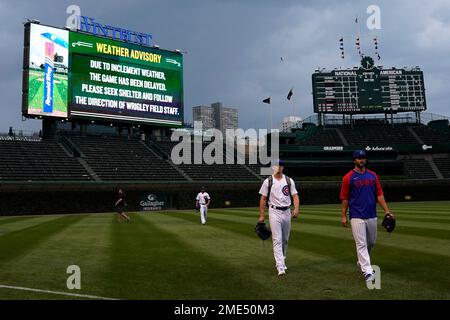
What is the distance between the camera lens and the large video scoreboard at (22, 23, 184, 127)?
137ft

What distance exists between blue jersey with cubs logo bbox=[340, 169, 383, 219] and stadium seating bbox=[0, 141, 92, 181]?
121ft

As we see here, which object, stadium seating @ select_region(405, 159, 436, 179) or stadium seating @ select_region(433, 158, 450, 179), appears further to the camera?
stadium seating @ select_region(433, 158, 450, 179)

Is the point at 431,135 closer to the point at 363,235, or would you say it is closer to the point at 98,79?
the point at 98,79

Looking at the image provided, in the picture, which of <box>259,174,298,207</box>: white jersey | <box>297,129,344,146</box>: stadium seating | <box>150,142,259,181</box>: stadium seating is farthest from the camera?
<box>297,129,344,146</box>: stadium seating

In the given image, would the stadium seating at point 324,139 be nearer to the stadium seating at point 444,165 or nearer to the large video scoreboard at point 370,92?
the large video scoreboard at point 370,92

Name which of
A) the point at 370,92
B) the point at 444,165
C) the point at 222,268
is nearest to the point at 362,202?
the point at 222,268

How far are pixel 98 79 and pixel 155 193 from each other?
44.0 feet

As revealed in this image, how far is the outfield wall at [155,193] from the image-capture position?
3706 centimetres

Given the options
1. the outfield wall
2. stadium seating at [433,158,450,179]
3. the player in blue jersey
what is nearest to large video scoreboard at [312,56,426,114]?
stadium seating at [433,158,450,179]

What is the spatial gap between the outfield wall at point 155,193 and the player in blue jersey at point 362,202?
35.1 m

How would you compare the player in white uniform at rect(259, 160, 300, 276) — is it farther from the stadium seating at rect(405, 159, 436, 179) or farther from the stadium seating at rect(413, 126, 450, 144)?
the stadium seating at rect(413, 126, 450, 144)

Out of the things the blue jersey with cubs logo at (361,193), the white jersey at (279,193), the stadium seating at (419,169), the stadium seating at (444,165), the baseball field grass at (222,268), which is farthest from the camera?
the stadium seating at (444,165)

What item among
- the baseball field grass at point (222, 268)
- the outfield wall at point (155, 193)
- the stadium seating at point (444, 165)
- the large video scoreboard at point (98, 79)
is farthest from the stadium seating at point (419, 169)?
the baseball field grass at point (222, 268)

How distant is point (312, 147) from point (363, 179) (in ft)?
180
